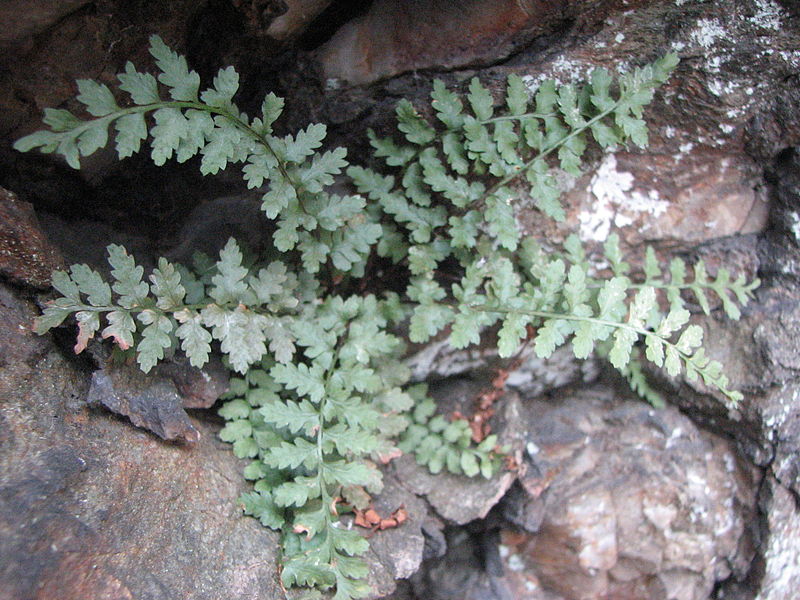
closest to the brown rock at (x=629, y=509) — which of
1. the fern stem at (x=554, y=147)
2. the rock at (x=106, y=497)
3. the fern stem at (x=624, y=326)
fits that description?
the fern stem at (x=624, y=326)

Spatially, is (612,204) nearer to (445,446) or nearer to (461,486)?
(445,446)

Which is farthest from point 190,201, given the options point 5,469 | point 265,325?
point 5,469

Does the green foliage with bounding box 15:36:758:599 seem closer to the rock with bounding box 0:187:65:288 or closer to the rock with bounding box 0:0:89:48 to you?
the rock with bounding box 0:187:65:288

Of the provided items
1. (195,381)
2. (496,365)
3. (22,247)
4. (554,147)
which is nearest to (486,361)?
(496,365)

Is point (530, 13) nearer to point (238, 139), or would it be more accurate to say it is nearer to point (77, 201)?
point (238, 139)

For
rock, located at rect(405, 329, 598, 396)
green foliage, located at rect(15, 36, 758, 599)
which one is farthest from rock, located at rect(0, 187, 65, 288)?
rock, located at rect(405, 329, 598, 396)

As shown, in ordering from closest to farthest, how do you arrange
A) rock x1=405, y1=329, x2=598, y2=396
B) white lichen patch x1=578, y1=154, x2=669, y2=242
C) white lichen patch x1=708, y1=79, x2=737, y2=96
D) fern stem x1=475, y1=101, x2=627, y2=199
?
fern stem x1=475, y1=101, x2=627, y2=199 < white lichen patch x1=708, y1=79, x2=737, y2=96 < white lichen patch x1=578, y1=154, x2=669, y2=242 < rock x1=405, y1=329, x2=598, y2=396
